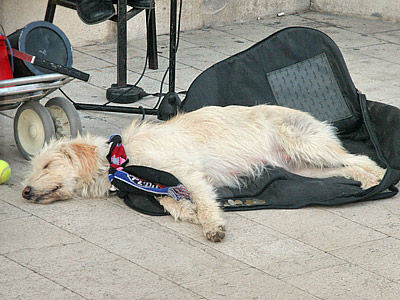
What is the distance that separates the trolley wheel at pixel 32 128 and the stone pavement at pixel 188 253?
11 centimetres

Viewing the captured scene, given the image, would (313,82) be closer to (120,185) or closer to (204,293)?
(120,185)

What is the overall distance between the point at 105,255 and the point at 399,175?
1.99 m

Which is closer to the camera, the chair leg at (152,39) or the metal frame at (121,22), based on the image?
the metal frame at (121,22)

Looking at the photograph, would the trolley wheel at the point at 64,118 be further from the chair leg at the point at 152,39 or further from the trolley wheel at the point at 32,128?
the chair leg at the point at 152,39

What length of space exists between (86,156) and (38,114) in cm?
67

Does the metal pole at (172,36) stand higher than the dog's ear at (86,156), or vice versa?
the metal pole at (172,36)

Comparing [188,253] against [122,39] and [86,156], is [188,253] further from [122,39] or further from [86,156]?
[122,39]

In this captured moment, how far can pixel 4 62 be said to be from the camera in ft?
15.1

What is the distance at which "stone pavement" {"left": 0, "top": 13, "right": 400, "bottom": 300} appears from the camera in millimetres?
3358

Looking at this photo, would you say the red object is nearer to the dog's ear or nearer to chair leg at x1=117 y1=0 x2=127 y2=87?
the dog's ear

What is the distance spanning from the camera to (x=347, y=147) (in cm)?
518

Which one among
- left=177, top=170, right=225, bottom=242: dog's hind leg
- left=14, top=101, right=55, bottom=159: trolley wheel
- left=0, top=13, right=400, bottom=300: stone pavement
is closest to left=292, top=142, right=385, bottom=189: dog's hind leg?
left=0, top=13, right=400, bottom=300: stone pavement

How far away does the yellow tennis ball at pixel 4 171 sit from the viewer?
4.45 meters

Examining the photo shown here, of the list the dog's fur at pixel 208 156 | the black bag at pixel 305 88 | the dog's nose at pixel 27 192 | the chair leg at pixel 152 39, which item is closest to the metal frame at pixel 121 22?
the chair leg at pixel 152 39
